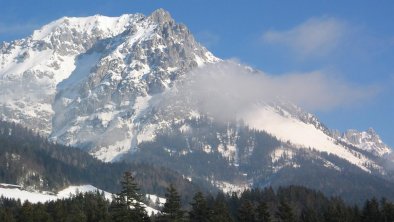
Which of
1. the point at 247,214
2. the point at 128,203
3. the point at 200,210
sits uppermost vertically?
the point at 247,214

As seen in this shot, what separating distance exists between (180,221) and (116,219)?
11.4m

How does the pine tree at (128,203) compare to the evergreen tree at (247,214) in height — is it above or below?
below

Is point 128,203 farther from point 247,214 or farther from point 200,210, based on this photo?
point 247,214

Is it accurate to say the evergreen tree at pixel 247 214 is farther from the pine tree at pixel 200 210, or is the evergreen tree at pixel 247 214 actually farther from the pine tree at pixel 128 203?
the pine tree at pixel 128 203

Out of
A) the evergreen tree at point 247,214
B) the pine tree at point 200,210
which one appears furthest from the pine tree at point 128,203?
the evergreen tree at point 247,214

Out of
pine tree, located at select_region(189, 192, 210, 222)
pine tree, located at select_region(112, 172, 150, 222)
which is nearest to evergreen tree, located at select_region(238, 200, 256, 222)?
pine tree, located at select_region(189, 192, 210, 222)

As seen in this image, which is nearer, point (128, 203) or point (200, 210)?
point (128, 203)

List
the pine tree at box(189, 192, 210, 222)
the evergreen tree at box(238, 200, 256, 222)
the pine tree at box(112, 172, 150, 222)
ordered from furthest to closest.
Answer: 1. the evergreen tree at box(238, 200, 256, 222)
2. the pine tree at box(189, 192, 210, 222)
3. the pine tree at box(112, 172, 150, 222)

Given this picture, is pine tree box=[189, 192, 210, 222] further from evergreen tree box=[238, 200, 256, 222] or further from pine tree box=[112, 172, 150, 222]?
pine tree box=[112, 172, 150, 222]

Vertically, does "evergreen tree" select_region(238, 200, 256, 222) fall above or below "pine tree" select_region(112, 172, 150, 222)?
above

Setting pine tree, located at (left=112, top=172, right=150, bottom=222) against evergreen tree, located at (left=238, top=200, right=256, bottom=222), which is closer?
pine tree, located at (left=112, top=172, right=150, bottom=222)

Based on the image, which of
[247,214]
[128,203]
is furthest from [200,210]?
[128,203]

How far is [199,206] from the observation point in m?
154

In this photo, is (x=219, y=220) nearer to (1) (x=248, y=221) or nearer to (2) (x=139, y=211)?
(1) (x=248, y=221)
